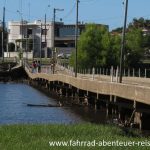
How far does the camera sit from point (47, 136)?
18.8 m

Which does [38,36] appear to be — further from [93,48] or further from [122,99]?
[122,99]

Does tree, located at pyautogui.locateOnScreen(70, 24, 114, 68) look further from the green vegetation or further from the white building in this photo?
the white building

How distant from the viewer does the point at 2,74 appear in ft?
401

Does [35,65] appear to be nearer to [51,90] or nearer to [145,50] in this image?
[51,90]

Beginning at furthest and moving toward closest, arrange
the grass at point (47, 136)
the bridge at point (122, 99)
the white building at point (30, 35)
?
the white building at point (30, 35) → the bridge at point (122, 99) → the grass at point (47, 136)

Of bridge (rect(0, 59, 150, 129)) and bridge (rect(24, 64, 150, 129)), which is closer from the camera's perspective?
bridge (rect(24, 64, 150, 129))

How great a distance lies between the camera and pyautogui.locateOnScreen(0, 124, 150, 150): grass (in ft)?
53.5

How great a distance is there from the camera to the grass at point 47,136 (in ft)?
53.5

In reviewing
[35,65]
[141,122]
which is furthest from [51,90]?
[141,122]

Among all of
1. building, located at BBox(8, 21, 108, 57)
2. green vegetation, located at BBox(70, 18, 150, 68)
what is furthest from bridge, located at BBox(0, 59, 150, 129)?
building, located at BBox(8, 21, 108, 57)

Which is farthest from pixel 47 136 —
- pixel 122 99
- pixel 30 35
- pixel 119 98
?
pixel 30 35

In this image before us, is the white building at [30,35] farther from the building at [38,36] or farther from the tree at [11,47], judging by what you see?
the tree at [11,47]

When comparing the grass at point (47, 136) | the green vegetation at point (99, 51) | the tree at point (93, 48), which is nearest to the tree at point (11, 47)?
the green vegetation at point (99, 51)

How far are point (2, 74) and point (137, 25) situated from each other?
276 ft
